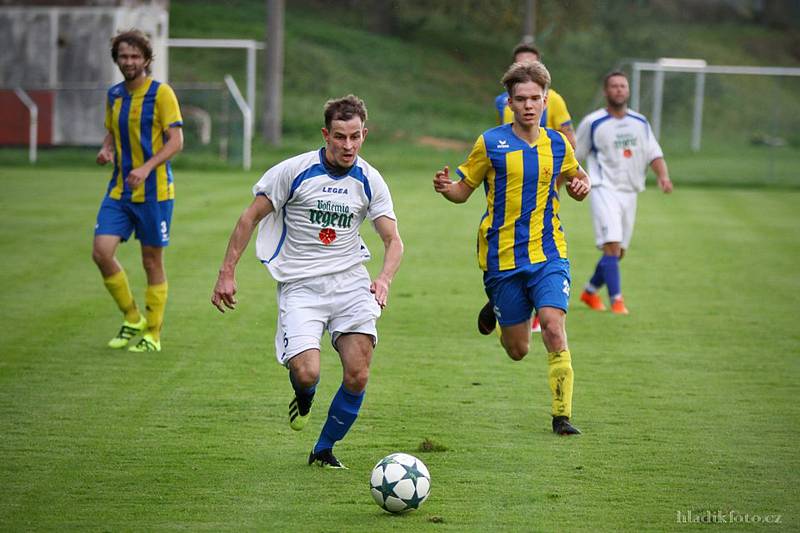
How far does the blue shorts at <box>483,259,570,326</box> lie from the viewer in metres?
7.23

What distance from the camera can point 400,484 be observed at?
18.0 feet

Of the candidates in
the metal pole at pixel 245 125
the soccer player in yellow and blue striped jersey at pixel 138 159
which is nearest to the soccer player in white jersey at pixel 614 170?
the soccer player in yellow and blue striped jersey at pixel 138 159

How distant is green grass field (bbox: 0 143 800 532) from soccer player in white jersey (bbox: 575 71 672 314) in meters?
0.58

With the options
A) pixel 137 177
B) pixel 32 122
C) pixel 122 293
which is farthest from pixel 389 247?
pixel 32 122

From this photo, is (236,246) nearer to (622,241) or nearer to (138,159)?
(138,159)

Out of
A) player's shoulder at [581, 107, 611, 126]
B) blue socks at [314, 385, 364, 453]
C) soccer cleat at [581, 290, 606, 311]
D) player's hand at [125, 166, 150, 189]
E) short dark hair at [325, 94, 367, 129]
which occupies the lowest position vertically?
soccer cleat at [581, 290, 606, 311]

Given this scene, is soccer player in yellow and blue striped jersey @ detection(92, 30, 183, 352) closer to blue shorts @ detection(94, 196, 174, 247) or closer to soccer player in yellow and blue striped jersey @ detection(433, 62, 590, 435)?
blue shorts @ detection(94, 196, 174, 247)

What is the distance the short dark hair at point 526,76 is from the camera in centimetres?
706

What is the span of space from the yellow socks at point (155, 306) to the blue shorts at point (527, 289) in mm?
3064

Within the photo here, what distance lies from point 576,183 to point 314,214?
1.77 metres

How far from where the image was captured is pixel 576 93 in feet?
147

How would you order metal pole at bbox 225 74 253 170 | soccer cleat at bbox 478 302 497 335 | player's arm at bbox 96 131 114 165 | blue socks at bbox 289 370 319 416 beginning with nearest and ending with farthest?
1. blue socks at bbox 289 370 319 416
2. soccer cleat at bbox 478 302 497 335
3. player's arm at bbox 96 131 114 165
4. metal pole at bbox 225 74 253 170

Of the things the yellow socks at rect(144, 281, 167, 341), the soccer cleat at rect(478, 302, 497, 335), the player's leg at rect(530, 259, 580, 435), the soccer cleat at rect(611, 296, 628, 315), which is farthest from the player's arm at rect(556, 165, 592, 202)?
the soccer cleat at rect(611, 296, 628, 315)

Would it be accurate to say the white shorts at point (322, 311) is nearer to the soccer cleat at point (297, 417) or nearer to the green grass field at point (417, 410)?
the soccer cleat at point (297, 417)
